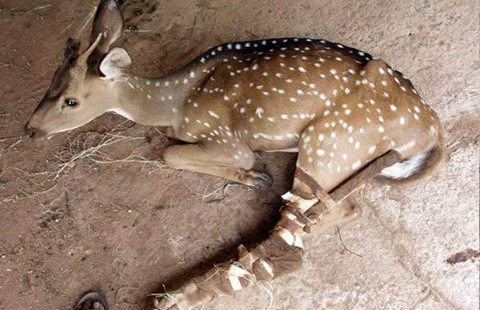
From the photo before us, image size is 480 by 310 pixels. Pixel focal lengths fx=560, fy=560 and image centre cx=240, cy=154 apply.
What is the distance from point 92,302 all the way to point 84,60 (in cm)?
139

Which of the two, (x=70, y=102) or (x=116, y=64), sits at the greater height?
(x=116, y=64)

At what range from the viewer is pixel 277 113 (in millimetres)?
2930

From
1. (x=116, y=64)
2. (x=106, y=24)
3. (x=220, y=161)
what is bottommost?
(x=220, y=161)

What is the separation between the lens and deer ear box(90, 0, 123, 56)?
9.57ft

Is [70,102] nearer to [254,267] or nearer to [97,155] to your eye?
[97,155]

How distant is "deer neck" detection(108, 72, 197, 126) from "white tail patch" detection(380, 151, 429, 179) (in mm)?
1213

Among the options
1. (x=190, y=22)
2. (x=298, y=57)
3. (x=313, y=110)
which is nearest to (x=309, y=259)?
(x=313, y=110)

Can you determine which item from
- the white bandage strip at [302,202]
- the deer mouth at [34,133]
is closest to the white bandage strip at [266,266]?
the white bandage strip at [302,202]

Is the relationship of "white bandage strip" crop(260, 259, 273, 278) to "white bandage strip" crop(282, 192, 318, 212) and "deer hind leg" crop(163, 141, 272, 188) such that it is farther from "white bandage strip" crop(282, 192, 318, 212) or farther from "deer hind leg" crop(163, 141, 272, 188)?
"deer hind leg" crop(163, 141, 272, 188)

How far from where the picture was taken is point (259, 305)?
3.19 meters

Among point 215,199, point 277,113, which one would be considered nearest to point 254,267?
point 215,199

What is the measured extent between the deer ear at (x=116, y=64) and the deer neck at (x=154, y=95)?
9 centimetres

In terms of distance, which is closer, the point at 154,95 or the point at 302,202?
the point at 302,202

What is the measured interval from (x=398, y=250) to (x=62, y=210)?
2046mm
